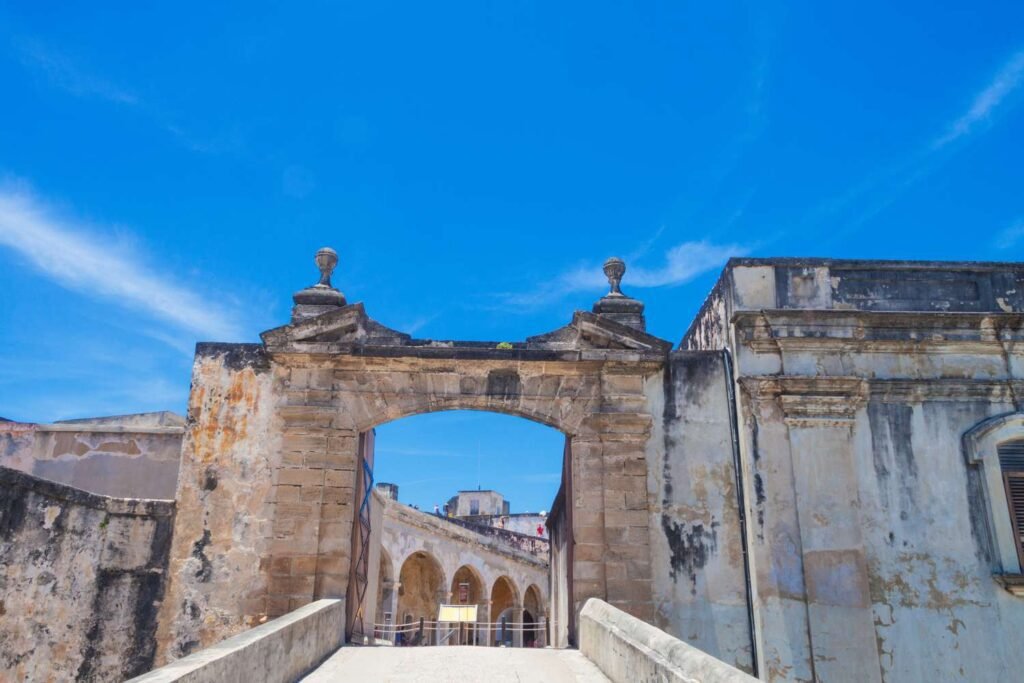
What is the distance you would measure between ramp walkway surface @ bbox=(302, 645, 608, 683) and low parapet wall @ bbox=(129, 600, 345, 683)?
18cm

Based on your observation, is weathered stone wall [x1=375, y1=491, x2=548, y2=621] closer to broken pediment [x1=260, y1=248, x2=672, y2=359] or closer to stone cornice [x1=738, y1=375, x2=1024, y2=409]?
broken pediment [x1=260, y1=248, x2=672, y2=359]

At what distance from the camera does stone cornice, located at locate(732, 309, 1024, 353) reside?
33.0 feet

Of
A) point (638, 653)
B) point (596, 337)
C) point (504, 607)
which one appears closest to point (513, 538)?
point (504, 607)

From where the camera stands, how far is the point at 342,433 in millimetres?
9875

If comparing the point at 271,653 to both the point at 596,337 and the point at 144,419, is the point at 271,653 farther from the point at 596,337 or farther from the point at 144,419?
the point at 144,419

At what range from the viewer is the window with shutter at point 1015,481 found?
955 cm

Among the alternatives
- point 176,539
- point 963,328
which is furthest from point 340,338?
point 963,328

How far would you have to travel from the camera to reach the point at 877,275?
10.5 m

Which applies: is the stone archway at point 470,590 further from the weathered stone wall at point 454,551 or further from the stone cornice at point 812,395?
the stone cornice at point 812,395

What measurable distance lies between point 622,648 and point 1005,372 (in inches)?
248

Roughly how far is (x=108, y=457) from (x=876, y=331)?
956 centimetres

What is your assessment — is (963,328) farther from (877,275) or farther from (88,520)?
(88,520)

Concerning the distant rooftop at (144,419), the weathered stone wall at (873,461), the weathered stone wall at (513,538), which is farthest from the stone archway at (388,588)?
the weathered stone wall at (873,461)

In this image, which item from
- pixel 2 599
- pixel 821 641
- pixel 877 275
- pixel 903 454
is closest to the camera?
pixel 2 599
